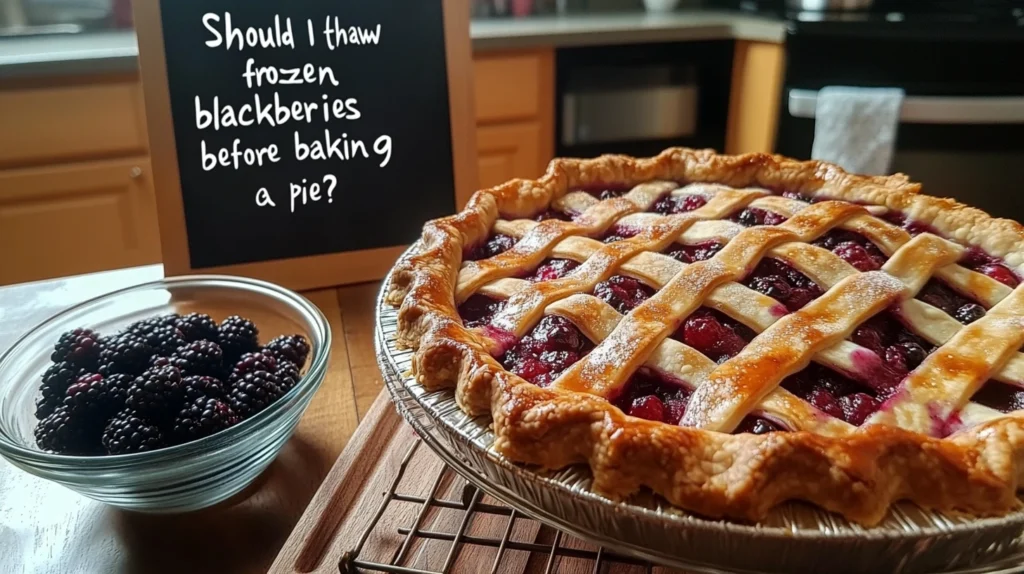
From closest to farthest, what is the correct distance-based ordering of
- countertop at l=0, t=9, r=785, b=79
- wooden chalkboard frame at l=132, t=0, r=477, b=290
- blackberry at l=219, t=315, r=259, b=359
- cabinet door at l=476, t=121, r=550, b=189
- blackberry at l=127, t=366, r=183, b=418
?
1. blackberry at l=127, t=366, r=183, b=418
2. blackberry at l=219, t=315, r=259, b=359
3. wooden chalkboard frame at l=132, t=0, r=477, b=290
4. countertop at l=0, t=9, r=785, b=79
5. cabinet door at l=476, t=121, r=550, b=189

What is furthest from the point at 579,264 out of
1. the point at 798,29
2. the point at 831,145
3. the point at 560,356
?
the point at 798,29

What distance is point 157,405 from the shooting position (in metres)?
0.69

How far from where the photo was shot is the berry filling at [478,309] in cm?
87

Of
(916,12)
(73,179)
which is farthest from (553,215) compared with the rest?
(916,12)

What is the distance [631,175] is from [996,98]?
1.45 meters

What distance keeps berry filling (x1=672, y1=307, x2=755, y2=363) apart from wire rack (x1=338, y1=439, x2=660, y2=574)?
0.23 m

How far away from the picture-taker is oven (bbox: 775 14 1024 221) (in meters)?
2.03

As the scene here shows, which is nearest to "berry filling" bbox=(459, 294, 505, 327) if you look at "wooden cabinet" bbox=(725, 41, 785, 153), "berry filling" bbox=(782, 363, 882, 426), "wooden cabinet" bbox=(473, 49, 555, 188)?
"berry filling" bbox=(782, 363, 882, 426)


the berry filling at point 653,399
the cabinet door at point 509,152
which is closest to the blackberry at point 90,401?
the berry filling at point 653,399

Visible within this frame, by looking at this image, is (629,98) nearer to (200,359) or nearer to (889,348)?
(889,348)

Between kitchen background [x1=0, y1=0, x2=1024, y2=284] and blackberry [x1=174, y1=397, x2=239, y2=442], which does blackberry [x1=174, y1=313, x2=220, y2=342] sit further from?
kitchen background [x1=0, y1=0, x2=1024, y2=284]

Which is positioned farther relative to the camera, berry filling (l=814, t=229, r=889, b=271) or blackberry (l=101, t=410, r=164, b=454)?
berry filling (l=814, t=229, r=889, b=271)

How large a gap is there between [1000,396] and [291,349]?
71cm

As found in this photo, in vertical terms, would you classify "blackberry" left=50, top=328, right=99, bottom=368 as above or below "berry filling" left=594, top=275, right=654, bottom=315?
below
